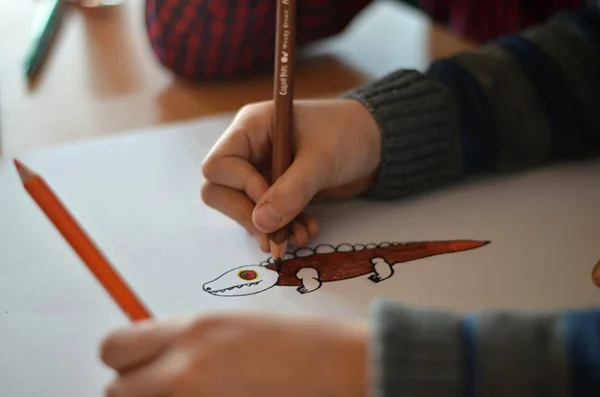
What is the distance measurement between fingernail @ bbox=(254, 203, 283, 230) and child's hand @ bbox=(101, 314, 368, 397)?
118 mm

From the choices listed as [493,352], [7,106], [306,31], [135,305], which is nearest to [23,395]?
[135,305]

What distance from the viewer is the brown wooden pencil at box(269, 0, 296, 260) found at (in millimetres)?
444

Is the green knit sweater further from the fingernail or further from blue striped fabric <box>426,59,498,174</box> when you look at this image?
the fingernail

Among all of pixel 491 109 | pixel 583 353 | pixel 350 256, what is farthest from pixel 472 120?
pixel 583 353

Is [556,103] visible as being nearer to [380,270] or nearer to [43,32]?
[380,270]

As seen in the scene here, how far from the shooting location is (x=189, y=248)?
0.49m

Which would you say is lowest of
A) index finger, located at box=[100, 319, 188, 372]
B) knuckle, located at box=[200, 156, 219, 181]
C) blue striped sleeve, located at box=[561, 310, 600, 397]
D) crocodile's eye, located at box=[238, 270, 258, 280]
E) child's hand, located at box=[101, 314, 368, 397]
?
blue striped sleeve, located at box=[561, 310, 600, 397]

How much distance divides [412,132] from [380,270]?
117 mm

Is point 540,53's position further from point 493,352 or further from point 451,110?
point 493,352

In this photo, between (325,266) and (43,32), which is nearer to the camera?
(325,266)

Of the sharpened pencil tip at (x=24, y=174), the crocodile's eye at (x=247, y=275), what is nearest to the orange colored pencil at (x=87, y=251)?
the sharpened pencil tip at (x=24, y=174)

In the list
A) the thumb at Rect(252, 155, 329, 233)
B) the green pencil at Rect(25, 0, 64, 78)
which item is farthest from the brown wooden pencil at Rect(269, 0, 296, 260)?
the green pencil at Rect(25, 0, 64, 78)

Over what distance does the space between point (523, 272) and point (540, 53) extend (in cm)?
22

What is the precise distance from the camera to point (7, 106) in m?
0.66
